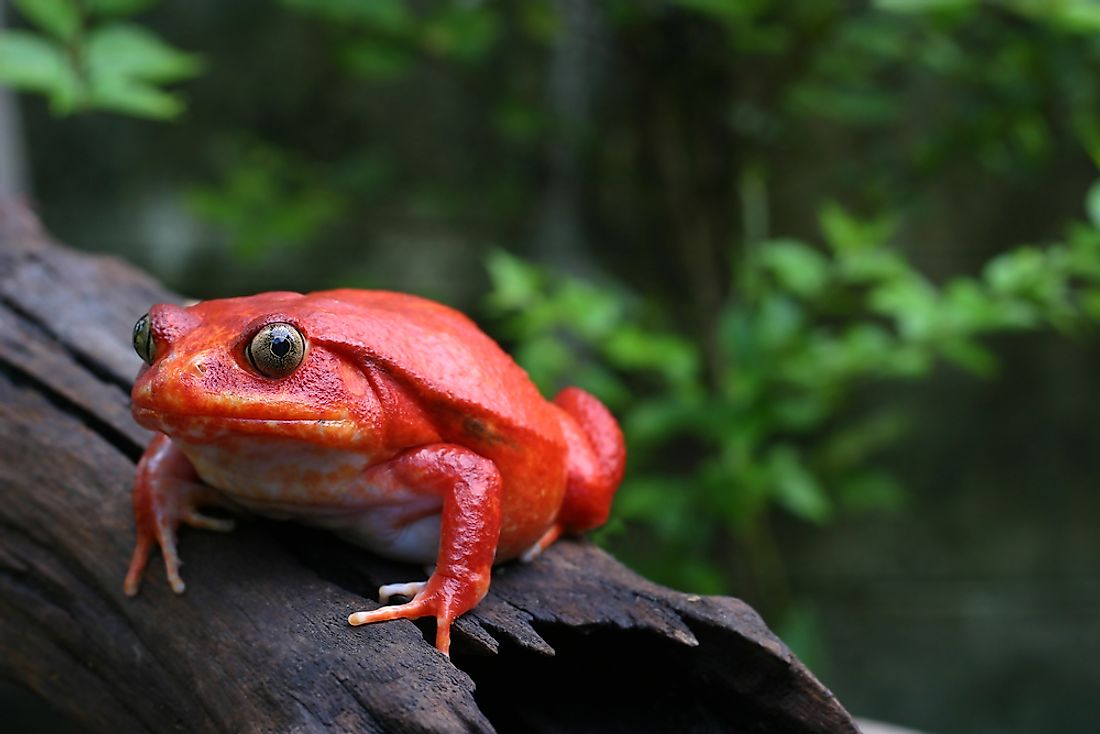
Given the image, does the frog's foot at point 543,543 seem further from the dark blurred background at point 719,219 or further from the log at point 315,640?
the dark blurred background at point 719,219

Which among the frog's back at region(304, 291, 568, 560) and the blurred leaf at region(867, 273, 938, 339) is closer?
the frog's back at region(304, 291, 568, 560)

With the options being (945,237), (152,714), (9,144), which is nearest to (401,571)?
(152,714)

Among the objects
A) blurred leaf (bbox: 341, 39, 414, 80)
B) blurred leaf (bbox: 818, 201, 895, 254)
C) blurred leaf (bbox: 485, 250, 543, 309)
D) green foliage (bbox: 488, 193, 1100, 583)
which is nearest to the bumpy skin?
blurred leaf (bbox: 485, 250, 543, 309)

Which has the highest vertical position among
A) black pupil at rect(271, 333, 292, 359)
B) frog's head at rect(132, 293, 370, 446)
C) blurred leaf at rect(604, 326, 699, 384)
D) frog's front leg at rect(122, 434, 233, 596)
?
blurred leaf at rect(604, 326, 699, 384)

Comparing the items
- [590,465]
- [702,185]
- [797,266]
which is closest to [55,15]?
[590,465]

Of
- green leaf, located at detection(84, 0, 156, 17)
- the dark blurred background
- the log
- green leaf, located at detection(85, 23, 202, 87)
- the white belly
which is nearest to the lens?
the log

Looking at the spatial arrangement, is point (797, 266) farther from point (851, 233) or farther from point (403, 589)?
point (403, 589)

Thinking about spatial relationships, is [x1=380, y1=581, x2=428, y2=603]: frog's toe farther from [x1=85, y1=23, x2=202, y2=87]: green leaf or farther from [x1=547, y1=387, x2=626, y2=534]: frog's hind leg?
[x1=85, y1=23, x2=202, y2=87]: green leaf
